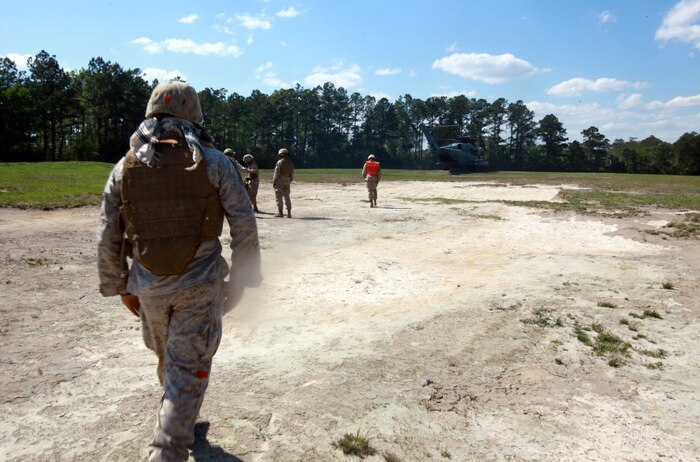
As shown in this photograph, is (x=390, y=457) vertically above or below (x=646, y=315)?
below

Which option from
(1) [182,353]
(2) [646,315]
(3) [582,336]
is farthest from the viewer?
(2) [646,315]

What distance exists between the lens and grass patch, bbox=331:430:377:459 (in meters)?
3.17

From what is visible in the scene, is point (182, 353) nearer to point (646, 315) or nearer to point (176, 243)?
point (176, 243)

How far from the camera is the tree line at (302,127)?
63.8 metres

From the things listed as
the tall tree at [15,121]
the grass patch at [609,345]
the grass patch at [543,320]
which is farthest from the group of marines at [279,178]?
the tall tree at [15,121]

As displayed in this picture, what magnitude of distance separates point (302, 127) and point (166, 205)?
9883cm

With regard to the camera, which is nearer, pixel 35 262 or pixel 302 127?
pixel 35 262

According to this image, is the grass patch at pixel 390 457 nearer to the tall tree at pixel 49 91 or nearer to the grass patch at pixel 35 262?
the grass patch at pixel 35 262

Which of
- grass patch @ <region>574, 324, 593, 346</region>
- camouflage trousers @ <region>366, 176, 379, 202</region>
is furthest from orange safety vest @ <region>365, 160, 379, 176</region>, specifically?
grass patch @ <region>574, 324, 593, 346</region>

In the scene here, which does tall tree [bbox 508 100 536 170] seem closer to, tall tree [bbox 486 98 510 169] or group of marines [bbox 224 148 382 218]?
tall tree [bbox 486 98 510 169]

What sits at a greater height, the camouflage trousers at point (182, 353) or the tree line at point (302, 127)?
the tree line at point (302, 127)

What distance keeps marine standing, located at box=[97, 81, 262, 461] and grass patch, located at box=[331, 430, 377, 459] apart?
96 cm

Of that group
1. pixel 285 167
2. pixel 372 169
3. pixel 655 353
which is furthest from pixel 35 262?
pixel 372 169

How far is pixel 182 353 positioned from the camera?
2.79m
